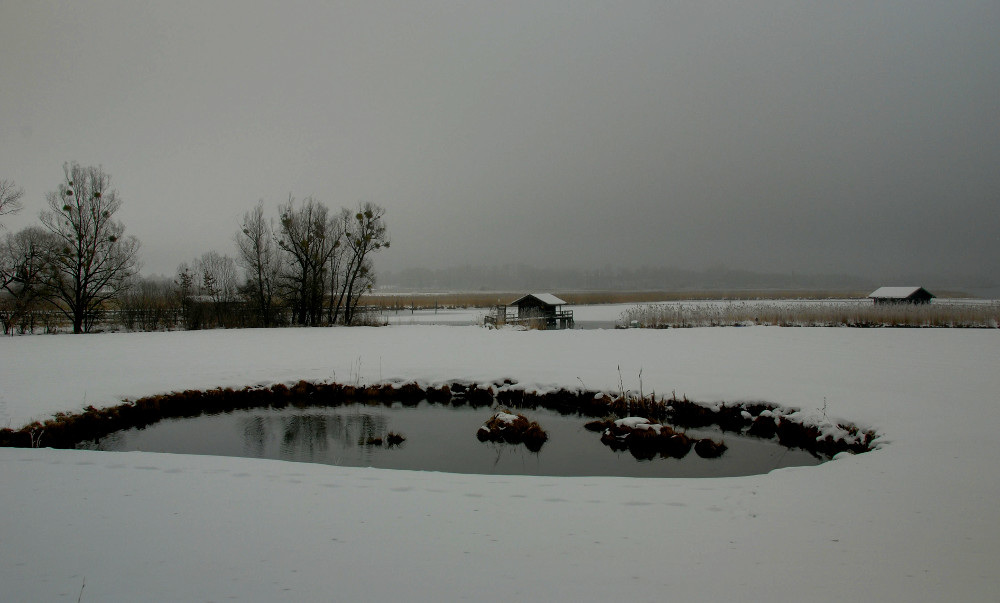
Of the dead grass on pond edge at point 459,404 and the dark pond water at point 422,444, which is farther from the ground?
the dead grass on pond edge at point 459,404

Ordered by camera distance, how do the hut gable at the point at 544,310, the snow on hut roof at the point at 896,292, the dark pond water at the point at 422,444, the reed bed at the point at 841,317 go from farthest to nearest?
the snow on hut roof at the point at 896,292 < the hut gable at the point at 544,310 < the reed bed at the point at 841,317 < the dark pond water at the point at 422,444

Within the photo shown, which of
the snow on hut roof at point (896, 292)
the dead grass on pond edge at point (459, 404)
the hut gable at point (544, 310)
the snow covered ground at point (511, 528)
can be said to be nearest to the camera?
the snow covered ground at point (511, 528)

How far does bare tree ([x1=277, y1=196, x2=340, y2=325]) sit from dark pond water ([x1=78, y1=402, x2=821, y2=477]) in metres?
21.9

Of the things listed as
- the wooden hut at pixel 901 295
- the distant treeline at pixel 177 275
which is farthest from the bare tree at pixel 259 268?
the wooden hut at pixel 901 295

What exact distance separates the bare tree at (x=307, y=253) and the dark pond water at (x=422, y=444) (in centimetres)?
2187

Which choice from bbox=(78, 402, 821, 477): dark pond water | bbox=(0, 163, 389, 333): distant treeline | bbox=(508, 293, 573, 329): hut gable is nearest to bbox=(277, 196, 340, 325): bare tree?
bbox=(0, 163, 389, 333): distant treeline

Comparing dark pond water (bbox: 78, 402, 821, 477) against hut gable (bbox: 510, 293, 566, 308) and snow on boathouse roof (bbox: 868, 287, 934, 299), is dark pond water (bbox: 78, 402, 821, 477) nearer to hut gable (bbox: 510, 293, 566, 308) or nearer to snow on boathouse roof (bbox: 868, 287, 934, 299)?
hut gable (bbox: 510, 293, 566, 308)

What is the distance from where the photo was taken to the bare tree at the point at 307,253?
109ft

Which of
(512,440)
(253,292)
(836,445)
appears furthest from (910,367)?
(253,292)

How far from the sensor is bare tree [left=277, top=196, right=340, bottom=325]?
33094 millimetres

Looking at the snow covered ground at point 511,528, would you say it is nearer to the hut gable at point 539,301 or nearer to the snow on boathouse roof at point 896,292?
the hut gable at point 539,301

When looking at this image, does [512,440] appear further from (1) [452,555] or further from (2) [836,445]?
(1) [452,555]

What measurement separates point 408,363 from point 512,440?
713 centimetres

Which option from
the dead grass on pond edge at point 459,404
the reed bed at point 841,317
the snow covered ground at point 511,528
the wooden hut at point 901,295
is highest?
the wooden hut at point 901,295
